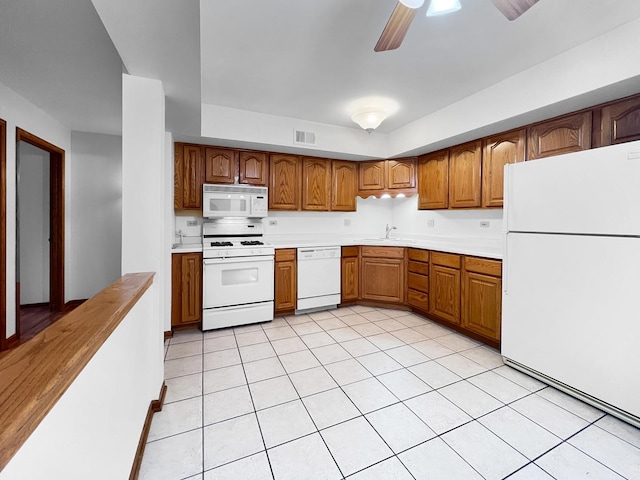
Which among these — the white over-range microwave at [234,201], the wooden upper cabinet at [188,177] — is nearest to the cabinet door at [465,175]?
the white over-range microwave at [234,201]

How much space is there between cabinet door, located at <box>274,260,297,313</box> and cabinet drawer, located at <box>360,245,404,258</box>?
1012 millimetres

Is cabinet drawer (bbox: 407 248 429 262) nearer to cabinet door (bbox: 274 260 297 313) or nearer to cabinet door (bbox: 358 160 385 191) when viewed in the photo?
cabinet door (bbox: 358 160 385 191)

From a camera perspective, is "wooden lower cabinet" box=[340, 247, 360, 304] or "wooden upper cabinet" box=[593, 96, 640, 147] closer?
"wooden upper cabinet" box=[593, 96, 640, 147]

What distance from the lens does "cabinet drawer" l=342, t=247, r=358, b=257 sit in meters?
3.90

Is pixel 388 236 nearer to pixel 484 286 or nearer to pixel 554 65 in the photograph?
pixel 484 286

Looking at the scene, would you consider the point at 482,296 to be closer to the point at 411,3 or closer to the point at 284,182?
the point at 411,3

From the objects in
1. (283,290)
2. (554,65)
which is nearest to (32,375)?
(283,290)

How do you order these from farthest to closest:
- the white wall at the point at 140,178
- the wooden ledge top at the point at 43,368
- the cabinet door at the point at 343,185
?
the cabinet door at the point at 343,185, the white wall at the point at 140,178, the wooden ledge top at the point at 43,368

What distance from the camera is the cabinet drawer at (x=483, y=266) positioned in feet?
8.60

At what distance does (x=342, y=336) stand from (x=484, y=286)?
1.44 meters

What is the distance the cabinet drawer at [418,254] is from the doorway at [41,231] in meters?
4.40

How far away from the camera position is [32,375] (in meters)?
0.57

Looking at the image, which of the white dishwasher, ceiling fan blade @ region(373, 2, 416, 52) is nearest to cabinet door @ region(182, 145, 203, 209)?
the white dishwasher

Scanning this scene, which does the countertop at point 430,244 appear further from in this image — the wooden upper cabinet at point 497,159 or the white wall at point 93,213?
the white wall at point 93,213
